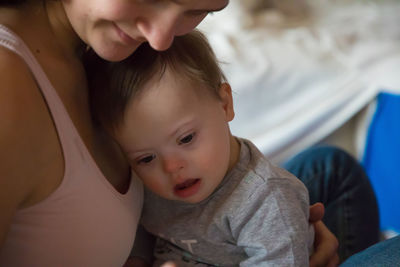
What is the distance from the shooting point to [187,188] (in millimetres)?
721

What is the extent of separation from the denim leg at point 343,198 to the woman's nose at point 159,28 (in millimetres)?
618

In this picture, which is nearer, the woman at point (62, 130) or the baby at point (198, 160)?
the woman at point (62, 130)

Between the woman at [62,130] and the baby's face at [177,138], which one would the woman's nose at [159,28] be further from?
Answer: the baby's face at [177,138]

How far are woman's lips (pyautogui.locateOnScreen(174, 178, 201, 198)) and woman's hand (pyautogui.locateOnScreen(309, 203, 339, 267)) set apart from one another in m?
0.26

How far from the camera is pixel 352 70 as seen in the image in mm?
1703

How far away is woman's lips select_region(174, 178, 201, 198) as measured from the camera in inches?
28.3

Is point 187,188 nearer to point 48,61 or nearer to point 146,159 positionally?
point 146,159

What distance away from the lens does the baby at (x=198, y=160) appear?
676mm

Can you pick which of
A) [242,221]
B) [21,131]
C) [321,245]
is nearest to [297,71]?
[321,245]

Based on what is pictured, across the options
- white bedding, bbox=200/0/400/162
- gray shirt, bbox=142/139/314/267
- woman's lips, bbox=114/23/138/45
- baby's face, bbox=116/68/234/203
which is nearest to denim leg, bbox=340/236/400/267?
gray shirt, bbox=142/139/314/267

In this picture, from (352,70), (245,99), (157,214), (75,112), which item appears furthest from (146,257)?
(352,70)

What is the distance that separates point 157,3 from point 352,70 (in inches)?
51.7

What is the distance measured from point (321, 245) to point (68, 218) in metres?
0.46

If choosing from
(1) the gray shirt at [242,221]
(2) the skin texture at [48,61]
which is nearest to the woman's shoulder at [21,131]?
(2) the skin texture at [48,61]
